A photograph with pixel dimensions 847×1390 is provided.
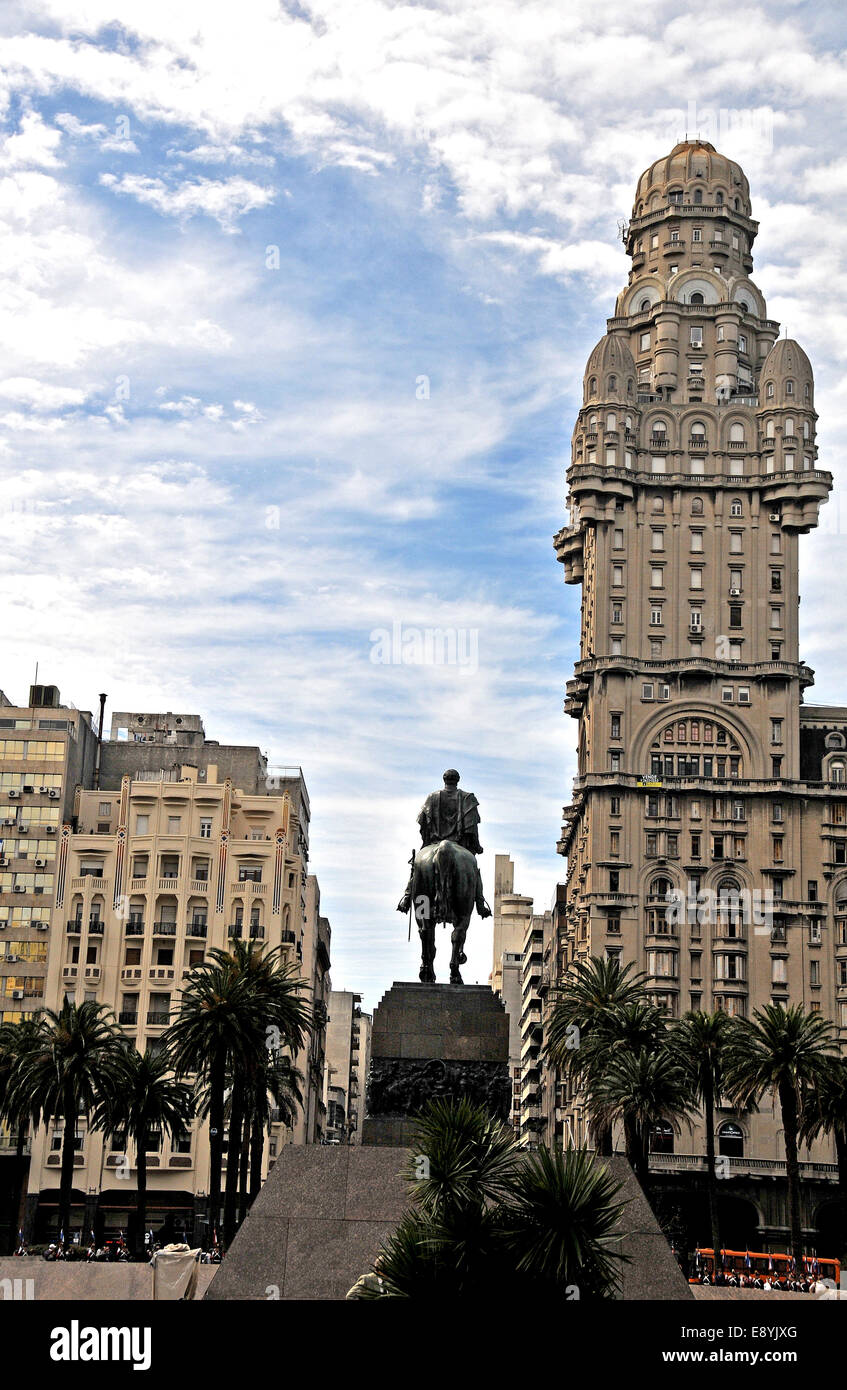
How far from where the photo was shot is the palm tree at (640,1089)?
74875 millimetres

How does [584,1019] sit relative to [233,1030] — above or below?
above

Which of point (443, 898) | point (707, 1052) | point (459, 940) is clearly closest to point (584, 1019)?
point (707, 1052)

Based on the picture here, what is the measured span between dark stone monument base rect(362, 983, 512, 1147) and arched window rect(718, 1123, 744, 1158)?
87.7 metres

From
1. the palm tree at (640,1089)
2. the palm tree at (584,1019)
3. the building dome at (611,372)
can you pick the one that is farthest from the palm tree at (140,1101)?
the building dome at (611,372)

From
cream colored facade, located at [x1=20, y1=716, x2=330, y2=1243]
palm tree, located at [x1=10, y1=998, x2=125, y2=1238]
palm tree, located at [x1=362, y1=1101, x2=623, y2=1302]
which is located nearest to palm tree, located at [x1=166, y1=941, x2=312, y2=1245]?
palm tree, located at [x1=10, y1=998, x2=125, y2=1238]

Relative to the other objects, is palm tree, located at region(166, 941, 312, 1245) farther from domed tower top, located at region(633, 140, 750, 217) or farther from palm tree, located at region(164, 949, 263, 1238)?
domed tower top, located at region(633, 140, 750, 217)

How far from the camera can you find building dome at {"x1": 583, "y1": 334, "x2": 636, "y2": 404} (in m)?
141

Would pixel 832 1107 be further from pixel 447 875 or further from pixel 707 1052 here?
pixel 447 875

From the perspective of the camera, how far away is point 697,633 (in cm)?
13562

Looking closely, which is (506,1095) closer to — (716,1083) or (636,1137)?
(636,1137)

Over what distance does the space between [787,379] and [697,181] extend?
2280cm
